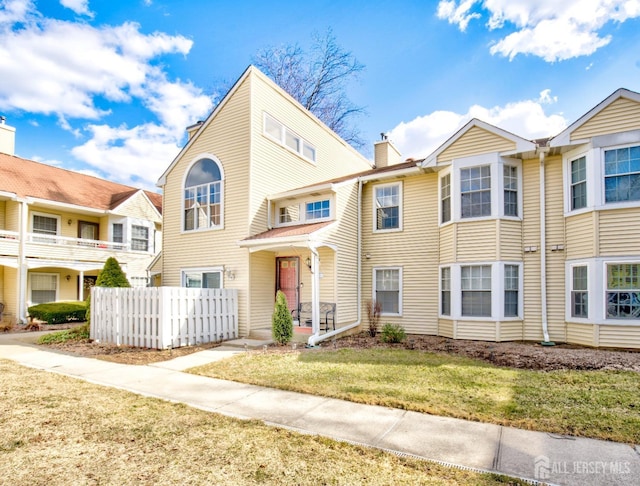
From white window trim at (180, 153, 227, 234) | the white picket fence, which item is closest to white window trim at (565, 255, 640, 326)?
the white picket fence

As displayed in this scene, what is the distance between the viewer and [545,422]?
4.43 metres

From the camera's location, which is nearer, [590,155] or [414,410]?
[414,410]

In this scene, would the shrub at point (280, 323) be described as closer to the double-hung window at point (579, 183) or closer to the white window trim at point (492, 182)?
the white window trim at point (492, 182)

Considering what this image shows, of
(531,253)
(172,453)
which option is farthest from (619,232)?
(172,453)

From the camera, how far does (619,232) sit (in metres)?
9.26

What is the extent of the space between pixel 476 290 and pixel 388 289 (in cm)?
308

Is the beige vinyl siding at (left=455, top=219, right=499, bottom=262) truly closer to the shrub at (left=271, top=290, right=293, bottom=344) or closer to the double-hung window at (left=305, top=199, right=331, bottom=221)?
the double-hung window at (left=305, top=199, right=331, bottom=221)

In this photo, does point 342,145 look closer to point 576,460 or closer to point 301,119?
point 301,119

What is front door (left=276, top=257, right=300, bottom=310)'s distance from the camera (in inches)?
504

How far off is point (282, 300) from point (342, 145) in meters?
10.3

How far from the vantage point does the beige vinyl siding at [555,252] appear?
405 inches

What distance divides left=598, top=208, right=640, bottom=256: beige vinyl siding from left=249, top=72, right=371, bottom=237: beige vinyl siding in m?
9.74

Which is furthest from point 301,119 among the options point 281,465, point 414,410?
point 281,465

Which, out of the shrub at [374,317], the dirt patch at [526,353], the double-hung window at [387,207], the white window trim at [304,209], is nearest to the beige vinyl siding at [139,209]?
the white window trim at [304,209]
